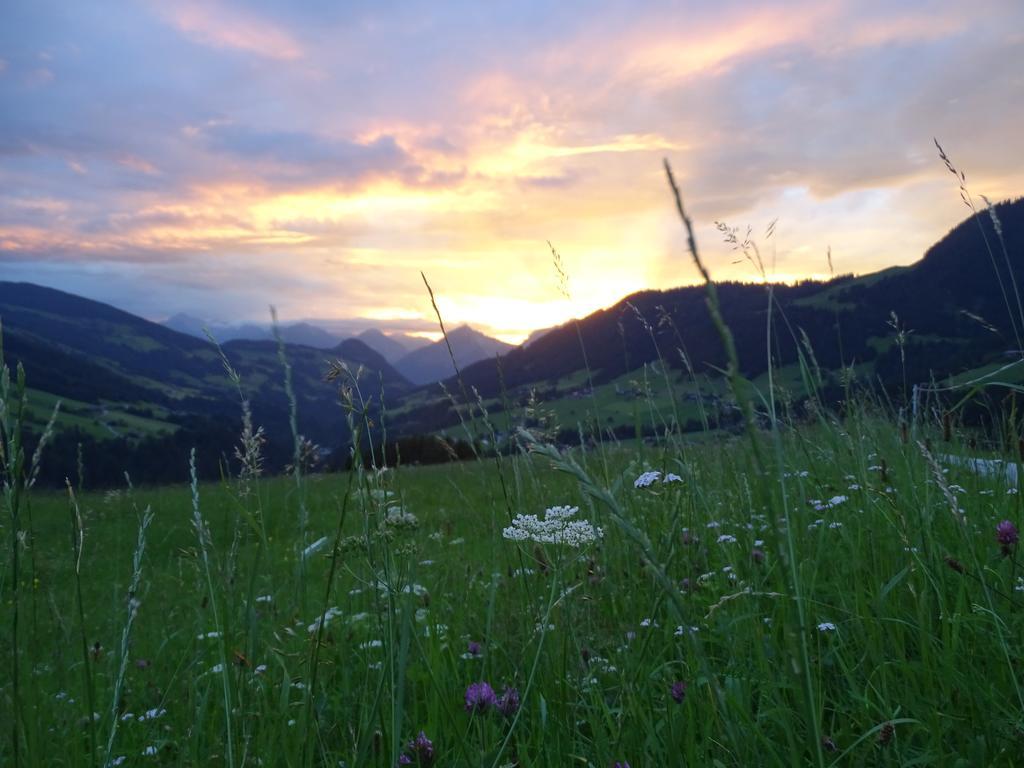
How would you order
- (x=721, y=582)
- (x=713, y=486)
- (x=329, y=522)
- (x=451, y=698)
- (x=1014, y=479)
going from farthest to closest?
(x=329, y=522), (x=713, y=486), (x=1014, y=479), (x=721, y=582), (x=451, y=698)

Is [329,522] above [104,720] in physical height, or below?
below

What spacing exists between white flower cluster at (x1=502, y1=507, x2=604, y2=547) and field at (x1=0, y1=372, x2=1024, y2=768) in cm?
1

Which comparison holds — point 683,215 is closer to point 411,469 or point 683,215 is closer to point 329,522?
point 329,522

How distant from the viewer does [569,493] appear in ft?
23.0

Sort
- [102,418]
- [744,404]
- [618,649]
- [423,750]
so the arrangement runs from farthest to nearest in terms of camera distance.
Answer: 1. [102,418]
2. [618,649]
3. [423,750]
4. [744,404]

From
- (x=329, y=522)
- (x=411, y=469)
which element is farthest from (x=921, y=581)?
(x=411, y=469)

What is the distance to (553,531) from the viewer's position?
2.31 metres

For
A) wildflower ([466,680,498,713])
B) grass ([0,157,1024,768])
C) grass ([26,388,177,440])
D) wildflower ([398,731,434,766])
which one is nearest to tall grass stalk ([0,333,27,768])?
grass ([0,157,1024,768])

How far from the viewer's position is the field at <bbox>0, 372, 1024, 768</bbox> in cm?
192

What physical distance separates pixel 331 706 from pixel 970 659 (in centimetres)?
265

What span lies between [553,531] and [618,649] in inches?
34.4

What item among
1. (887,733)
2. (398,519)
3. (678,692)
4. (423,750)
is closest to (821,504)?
(678,692)

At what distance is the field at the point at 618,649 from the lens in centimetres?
192

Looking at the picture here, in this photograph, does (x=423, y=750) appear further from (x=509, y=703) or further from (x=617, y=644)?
(x=617, y=644)
